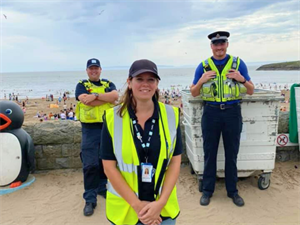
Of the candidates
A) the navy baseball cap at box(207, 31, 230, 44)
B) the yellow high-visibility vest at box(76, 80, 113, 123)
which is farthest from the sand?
the navy baseball cap at box(207, 31, 230, 44)

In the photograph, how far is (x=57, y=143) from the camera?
4887mm

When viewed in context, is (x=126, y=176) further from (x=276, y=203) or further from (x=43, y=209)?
(x=276, y=203)

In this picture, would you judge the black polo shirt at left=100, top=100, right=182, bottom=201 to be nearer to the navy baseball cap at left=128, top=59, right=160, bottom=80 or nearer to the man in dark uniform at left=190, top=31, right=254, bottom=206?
the navy baseball cap at left=128, top=59, right=160, bottom=80

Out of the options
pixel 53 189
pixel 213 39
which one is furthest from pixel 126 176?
pixel 53 189

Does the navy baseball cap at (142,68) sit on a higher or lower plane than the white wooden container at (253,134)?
higher

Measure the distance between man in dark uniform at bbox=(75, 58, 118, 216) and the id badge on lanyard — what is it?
6.43ft

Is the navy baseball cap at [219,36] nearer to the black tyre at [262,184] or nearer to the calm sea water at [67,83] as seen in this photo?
the black tyre at [262,184]

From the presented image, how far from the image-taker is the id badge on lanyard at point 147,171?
1.79 m

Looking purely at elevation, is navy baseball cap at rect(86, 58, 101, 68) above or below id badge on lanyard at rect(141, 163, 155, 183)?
above

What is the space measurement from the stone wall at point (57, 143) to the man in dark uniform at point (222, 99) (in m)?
1.97

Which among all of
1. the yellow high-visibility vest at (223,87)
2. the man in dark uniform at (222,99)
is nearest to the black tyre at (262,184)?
the man in dark uniform at (222,99)

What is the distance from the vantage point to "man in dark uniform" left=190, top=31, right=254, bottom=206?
11.1 feet

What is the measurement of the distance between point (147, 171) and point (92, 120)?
2.04 metres

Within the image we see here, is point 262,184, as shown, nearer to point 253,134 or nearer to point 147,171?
point 253,134
